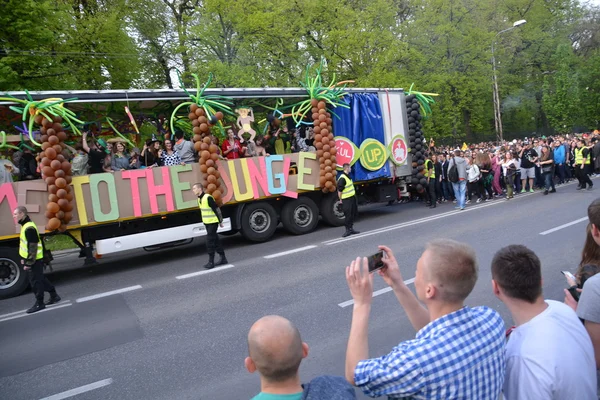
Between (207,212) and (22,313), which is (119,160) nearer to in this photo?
(207,212)

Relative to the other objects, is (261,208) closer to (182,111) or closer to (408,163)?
(182,111)

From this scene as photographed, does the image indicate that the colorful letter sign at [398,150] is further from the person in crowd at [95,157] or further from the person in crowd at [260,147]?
the person in crowd at [95,157]

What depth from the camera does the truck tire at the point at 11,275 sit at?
27.1ft

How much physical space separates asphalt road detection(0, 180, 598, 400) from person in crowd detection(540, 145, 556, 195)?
4034 millimetres

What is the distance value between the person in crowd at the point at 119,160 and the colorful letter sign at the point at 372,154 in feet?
19.4

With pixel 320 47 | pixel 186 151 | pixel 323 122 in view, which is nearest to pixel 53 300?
pixel 186 151

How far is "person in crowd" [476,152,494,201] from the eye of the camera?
15125mm

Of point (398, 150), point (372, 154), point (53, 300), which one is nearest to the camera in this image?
Answer: point (53, 300)

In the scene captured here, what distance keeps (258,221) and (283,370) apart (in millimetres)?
9317

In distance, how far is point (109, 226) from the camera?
9.38 meters

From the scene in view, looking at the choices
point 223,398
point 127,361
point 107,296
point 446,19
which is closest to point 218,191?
point 107,296

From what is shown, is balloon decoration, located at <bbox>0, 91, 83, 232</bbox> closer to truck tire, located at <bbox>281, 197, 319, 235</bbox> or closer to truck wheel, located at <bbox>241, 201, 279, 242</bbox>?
truck wheel, located at <bbox>241, 201, 279, 242</bbox>

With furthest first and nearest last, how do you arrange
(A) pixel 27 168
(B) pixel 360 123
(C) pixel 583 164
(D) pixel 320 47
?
(D) pixel 320 47 → (C) pixel 583 164 → (B) pixel 360 123 → (A) pixel 27 168

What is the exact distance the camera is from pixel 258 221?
11.1m
